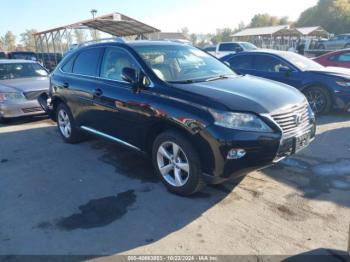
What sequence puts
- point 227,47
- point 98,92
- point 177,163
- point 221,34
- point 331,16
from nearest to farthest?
point 177,163 → point 98,92 → point 227,47 → point 331,16 → point 221,34

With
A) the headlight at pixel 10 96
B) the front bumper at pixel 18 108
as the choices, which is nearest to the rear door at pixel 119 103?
the front bumper at pixel 18 108

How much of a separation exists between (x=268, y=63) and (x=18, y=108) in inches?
248

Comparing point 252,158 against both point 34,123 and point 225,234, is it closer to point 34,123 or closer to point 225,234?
point 225,234

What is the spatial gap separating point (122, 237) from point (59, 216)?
2.87 feet

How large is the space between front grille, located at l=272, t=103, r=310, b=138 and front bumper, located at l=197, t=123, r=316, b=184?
0.38 ft

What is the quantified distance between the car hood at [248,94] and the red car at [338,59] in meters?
7.53

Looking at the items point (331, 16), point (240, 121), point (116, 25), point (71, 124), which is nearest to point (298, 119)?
point (240, 121)

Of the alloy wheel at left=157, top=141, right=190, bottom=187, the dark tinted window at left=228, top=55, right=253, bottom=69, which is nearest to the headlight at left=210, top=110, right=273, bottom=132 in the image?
the alloy wheel at left=157, top=141, right=190, bottom=187

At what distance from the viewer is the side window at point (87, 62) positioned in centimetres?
527

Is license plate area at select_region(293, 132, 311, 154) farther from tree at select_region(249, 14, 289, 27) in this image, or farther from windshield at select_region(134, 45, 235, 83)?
tree at select_region(249, 14, 289, 27)

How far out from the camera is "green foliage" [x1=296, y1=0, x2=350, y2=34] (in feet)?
189

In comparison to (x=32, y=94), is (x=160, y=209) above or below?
below

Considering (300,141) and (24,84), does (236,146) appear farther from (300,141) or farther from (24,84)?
(24,84)

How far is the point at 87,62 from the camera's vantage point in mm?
5516
